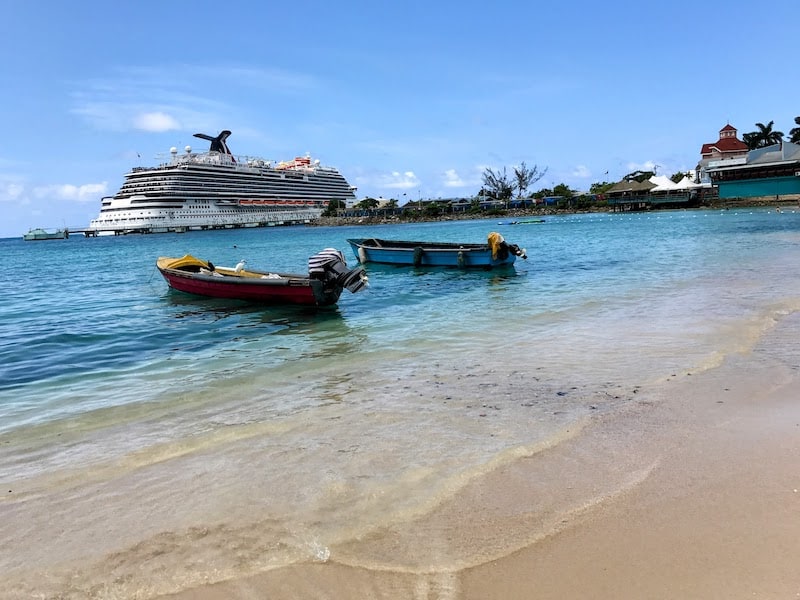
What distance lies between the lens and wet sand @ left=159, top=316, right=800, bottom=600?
2545 mm

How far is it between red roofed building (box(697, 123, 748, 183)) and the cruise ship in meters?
72.5

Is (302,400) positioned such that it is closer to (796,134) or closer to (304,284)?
(304,284)

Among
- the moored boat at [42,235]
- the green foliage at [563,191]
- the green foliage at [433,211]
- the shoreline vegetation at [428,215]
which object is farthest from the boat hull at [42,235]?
the green foliage at [563,191]

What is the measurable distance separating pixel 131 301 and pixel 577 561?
1612cm

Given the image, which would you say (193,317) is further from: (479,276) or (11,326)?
(479,276)

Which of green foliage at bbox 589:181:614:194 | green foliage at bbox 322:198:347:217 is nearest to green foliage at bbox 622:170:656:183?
green foliage at bbox 589:181:614:194

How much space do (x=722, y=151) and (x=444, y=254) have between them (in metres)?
79.4

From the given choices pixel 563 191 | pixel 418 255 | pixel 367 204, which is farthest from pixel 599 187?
pixel 418 255

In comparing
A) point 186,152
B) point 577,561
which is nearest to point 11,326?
point 577,561

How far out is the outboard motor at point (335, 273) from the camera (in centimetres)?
1235

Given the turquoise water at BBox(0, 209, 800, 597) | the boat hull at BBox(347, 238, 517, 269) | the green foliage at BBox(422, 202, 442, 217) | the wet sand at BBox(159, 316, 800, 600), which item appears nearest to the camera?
the wet sand at BBox(159, 316, 800, 600)

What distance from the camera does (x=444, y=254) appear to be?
2183 cm

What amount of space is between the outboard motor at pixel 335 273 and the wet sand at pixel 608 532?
336 inches

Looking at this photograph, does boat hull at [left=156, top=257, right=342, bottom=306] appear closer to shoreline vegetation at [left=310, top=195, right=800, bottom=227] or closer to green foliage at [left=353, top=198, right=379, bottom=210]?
shoreline vegetation at [left=310, top=195, right=800, bottom=227]
